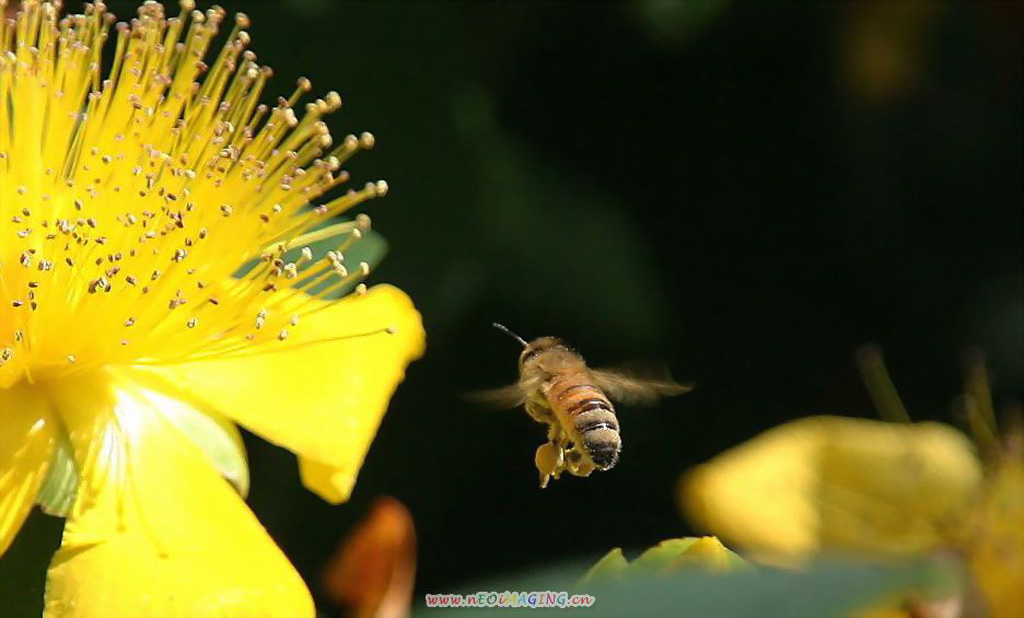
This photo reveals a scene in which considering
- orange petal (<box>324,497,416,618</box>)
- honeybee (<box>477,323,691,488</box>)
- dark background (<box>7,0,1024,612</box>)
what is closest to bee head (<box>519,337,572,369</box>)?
honeybee (<box>477,323,691,488</box>)

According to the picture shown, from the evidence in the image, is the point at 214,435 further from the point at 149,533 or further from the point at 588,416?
the point at 588,416

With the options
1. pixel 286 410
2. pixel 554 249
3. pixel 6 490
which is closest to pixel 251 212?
pixel 286 410

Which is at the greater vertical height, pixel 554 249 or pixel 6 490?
pixel 554 249

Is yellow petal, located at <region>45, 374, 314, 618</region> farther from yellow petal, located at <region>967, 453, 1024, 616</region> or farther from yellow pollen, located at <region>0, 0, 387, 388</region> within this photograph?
yellow petal, located at <region>967, 453, 1024, 616</region>

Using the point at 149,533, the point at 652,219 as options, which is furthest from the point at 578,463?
the point at 652,219

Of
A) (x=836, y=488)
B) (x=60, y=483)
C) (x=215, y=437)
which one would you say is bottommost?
(x=60, y=483)

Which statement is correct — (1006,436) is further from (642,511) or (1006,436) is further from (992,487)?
(642,511)
